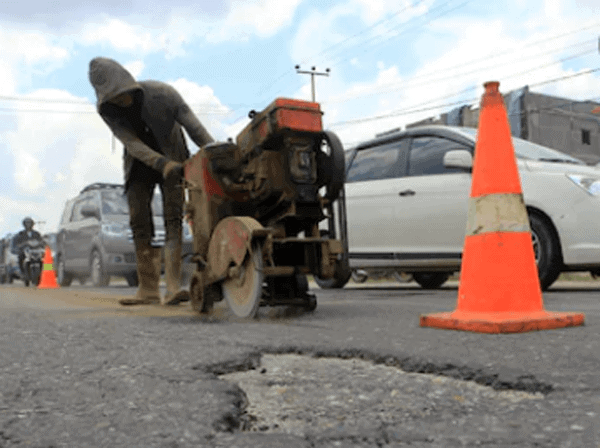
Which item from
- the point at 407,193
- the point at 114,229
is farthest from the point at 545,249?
the point at 114,229

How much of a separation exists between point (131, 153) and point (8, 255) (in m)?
19.4

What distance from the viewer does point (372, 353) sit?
2580 mm

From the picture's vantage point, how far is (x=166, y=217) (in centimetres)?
540

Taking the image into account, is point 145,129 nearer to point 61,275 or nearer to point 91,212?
point 91,212

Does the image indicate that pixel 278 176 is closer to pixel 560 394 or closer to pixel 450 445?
pixel 560 394

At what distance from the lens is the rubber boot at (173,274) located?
525cm

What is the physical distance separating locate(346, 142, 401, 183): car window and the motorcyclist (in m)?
11.8

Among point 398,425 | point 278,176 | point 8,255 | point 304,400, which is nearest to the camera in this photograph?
point 398,425

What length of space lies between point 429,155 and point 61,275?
9.95 metres

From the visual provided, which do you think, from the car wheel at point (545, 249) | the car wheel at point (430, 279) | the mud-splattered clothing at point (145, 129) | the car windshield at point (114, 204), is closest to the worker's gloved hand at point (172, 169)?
the mud-splattered clothing at point (145, 129)

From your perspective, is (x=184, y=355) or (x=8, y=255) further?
(x=8, y=255)

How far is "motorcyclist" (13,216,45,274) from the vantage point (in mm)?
16875

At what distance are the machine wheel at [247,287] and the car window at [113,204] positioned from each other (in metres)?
8.66

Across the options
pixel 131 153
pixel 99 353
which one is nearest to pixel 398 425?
pixel 99 353
